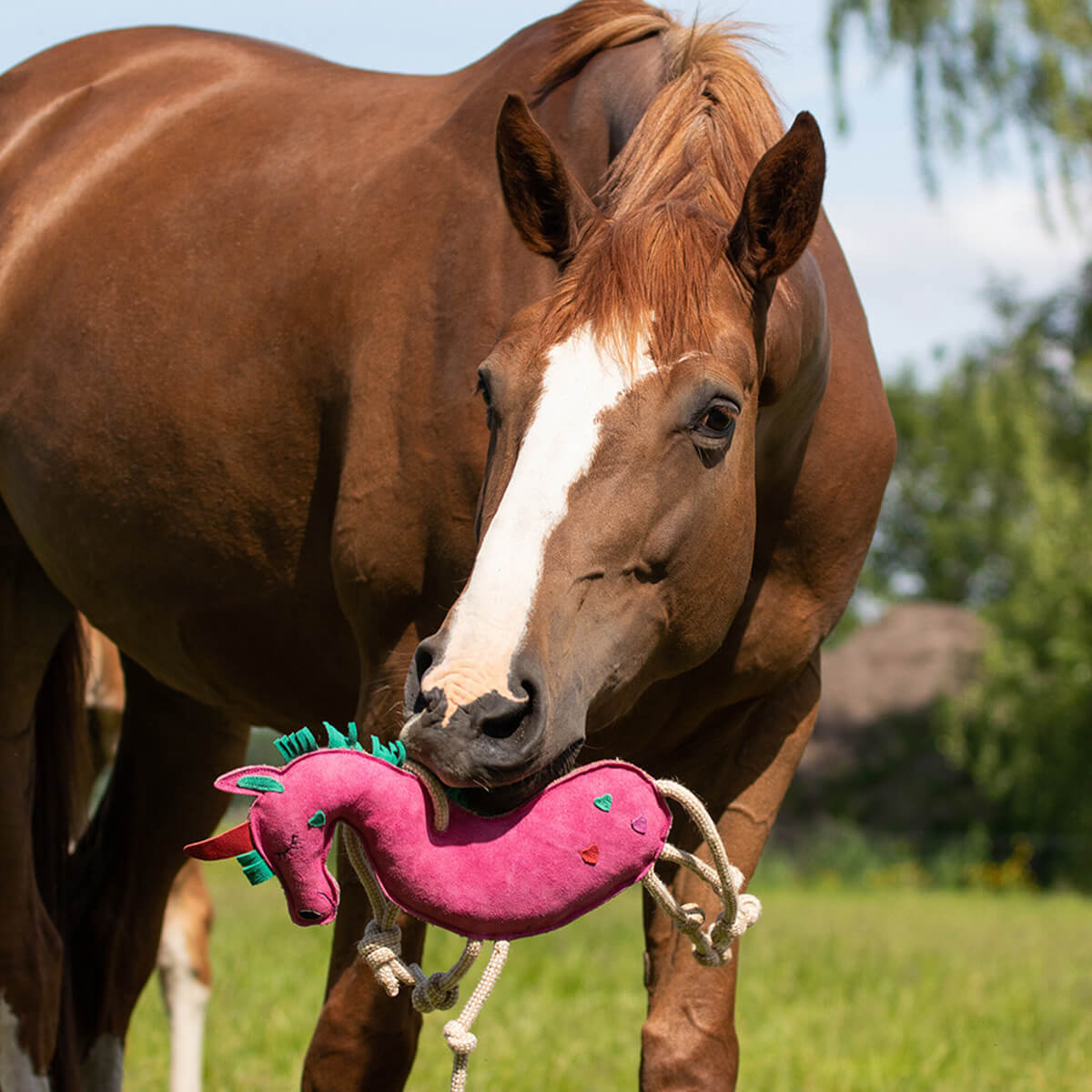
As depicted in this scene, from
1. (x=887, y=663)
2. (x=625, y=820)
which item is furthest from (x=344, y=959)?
(x=887, y=663)

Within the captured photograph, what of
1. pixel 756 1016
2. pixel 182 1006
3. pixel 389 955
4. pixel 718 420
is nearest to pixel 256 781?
pixel 389 955

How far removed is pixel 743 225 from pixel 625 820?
0.96 metres

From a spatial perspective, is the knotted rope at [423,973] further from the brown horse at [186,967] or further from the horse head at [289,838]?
the brown horse at [186,967]

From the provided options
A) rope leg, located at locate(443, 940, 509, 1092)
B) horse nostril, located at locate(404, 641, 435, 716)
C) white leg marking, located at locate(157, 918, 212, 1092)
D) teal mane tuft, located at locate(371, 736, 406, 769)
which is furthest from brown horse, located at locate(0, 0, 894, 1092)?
white leg marking, located at locate(157, 918, 212, 1092)

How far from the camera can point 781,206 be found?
235 centimetres

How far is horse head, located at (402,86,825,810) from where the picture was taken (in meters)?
1.89

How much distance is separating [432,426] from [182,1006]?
269 cm

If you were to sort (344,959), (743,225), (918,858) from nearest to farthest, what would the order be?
(743,225), (344,959), (918,858)

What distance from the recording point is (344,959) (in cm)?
277

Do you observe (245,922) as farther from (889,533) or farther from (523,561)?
(889,533)

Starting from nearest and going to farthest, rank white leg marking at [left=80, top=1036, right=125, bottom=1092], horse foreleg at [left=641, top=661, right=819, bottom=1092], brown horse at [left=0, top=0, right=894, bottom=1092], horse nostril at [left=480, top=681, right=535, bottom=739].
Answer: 1. horse nostril at [left=480, top=681, right=535, bottom=739]
2. brown horse at [left=0, top=0, right=894, bottom=1092]
3. horse foreleg at [left=641, top=661, right=819, bottom=1092]
4. white leg marking at [left=80, top=1036, right=125, bottom=1092]

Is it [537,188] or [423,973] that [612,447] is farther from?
[423,973]

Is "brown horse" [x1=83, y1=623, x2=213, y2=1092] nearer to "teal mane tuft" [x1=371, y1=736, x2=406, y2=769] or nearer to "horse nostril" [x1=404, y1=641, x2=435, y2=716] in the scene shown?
"teal mane tuft" [x1=371, y1=736, x2=406, y2=769]

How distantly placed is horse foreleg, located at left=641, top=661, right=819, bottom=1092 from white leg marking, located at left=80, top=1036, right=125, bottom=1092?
173 centimetres
